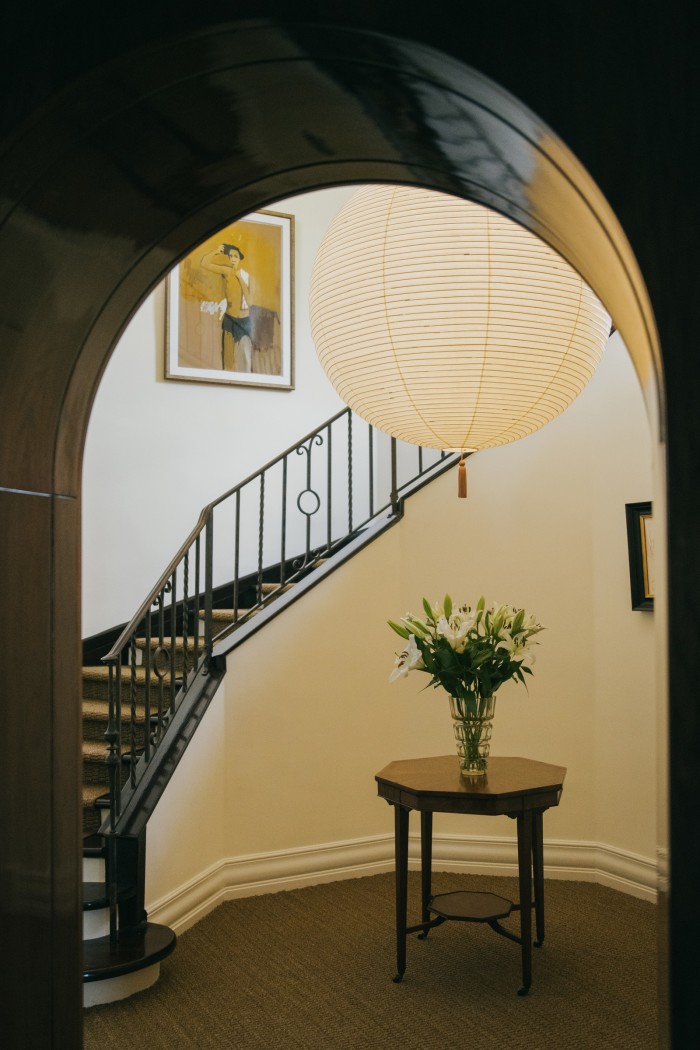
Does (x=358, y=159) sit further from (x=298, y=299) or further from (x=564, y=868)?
(x=298, y=299)

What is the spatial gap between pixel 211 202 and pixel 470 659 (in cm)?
271

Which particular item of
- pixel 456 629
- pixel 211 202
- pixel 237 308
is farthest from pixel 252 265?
pixel 211 202

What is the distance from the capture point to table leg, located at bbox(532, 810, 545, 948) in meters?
4.03

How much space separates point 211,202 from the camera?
144cm

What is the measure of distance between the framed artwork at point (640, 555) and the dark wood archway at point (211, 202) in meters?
3.65

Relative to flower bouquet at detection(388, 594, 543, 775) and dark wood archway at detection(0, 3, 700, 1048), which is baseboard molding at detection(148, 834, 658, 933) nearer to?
flower bouquet at detection(388, 594, 543, 775)

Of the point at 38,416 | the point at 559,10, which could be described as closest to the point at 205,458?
the point at 38,416

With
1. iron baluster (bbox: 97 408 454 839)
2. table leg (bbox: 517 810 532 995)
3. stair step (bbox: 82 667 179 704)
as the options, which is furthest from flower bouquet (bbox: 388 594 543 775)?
stair step (bbox: 82 667 179 704)

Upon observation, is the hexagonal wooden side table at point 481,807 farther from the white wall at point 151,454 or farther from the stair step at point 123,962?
the white wall at point 151,454

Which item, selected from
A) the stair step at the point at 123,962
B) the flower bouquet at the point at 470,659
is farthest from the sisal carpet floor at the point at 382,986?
the flower bouquet at the point at 470,659

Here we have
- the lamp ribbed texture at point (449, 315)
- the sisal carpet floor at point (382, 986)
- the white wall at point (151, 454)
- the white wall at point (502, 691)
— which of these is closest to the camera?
the lamp ribbed texture at point (449, 315)

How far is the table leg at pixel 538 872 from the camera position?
403 cm

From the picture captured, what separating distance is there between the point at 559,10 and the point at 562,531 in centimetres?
427

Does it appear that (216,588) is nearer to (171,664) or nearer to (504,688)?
(171,664)
